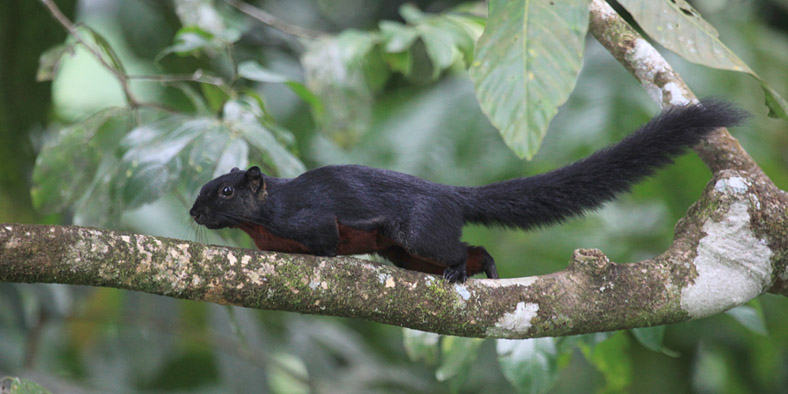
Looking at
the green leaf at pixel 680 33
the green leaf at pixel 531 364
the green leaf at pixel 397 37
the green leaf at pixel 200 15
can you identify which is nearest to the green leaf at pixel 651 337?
the green leaf at pixel 531 364

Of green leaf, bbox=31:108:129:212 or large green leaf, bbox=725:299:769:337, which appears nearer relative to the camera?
large green leaf, bbox=725:299:769:337

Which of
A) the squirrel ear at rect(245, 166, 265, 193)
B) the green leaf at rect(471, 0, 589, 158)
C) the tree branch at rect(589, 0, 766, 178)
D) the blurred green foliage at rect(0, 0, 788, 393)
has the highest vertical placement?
the green leaf at rect(471, 0, 589, 158)

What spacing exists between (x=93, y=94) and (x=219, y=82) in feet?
12.6

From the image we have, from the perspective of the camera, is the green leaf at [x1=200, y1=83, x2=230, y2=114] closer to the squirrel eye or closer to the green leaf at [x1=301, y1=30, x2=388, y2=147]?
the green leaf at [x1=301, y1=30, x2=388, y2=147]

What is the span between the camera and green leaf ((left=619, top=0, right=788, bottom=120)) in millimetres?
1403

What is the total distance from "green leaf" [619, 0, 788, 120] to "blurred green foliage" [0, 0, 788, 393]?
110 cm

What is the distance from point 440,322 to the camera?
1.57 metres

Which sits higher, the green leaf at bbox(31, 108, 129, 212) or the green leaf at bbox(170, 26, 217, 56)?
the green leaf at bbox(170, 26, 217, 56)

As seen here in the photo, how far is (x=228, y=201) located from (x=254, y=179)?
0.28ft

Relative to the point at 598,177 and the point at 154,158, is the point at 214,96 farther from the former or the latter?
the point at 598,177

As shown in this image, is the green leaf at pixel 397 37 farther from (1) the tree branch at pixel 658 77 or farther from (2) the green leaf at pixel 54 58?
(2) the green leaf at pixel 54 58

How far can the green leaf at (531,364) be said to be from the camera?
2.04 m

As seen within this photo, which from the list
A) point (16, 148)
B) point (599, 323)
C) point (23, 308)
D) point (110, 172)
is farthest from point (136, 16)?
point (599, 323)

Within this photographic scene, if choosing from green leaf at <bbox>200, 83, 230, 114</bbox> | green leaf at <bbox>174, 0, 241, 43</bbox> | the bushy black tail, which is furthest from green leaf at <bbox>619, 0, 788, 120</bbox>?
green leaf at <bbox>174, 0, 241, 43</bbox>
